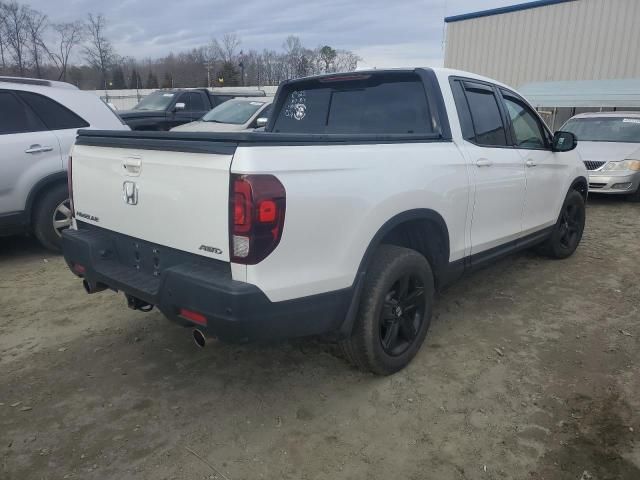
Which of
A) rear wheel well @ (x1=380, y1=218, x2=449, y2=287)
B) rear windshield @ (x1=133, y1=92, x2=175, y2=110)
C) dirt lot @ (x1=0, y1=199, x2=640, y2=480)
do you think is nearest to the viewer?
dirt lot @ (x1=0, y1=199, x2=640, y2=480)

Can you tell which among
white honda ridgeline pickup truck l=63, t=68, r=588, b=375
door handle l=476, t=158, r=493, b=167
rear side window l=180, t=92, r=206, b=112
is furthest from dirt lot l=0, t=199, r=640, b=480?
rear side window l=180, t=92, r=206, b=112

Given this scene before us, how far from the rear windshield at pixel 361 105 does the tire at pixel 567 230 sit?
2.55m

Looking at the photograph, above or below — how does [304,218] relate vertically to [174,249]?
above

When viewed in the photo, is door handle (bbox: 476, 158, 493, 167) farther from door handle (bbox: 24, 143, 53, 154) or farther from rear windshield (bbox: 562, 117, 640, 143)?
rear windshield (bbox: 562, 117, 640, 143)

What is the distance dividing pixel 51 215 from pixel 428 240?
13.5 ft

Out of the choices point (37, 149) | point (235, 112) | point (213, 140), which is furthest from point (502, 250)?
point (235, 112)

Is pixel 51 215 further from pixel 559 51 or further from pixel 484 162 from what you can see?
pixel 559 51

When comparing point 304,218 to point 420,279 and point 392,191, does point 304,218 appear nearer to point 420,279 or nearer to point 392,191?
point 392,191

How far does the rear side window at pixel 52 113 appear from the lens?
17.4ft

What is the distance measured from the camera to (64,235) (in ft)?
10.2

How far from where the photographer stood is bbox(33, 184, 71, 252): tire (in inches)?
204

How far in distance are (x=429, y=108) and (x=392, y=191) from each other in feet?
3.28

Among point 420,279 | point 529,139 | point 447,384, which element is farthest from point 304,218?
point 529,139

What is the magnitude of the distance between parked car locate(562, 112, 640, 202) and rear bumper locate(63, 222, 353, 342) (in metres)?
8.18
